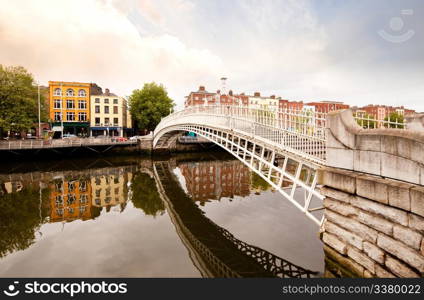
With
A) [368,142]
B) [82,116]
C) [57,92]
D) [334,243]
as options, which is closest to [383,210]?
[368,142]

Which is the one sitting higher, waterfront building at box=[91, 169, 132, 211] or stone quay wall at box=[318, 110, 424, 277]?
stone quay wall at box=[318, 110, 424, 277]

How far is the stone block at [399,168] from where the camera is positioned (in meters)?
3.67

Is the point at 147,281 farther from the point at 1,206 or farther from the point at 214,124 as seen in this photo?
the point at 1,206

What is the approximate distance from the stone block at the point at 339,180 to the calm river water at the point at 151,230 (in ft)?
7.28

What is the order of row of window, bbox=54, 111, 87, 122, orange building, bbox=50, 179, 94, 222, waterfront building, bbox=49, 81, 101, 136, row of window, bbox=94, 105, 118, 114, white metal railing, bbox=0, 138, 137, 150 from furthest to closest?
1. row of window, bbox=94, 105, 118, 114
2. row of window, bbox=54, 111, 87, 122
3. waterfront building, bbox=49, 81, 101, 136
4. white metal railing, bbox=0, 138, 137, 150
5. orange building, bbox=50, 179, 94, 222

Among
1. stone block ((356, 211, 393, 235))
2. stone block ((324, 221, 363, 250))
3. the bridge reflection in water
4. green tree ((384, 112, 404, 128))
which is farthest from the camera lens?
the bridge reflection in water

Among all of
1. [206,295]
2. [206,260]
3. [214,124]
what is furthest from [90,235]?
[214,124]

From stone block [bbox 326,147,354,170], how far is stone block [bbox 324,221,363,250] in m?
1.27

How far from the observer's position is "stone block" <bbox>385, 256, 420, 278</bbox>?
11.8 feet

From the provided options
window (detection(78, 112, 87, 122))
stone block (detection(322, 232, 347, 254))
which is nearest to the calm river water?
stone block (detection(322, 232, 347, 254))

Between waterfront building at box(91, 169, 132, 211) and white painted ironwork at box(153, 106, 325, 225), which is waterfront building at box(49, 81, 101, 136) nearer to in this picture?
waterfront building at box(91, 169, 132, 211)

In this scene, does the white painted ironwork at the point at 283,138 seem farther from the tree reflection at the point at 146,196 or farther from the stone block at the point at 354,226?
the tree reflection at the point at 146,196

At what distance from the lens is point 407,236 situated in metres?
3.61

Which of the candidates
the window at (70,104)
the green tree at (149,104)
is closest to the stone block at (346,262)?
the green tree at (149,104)
